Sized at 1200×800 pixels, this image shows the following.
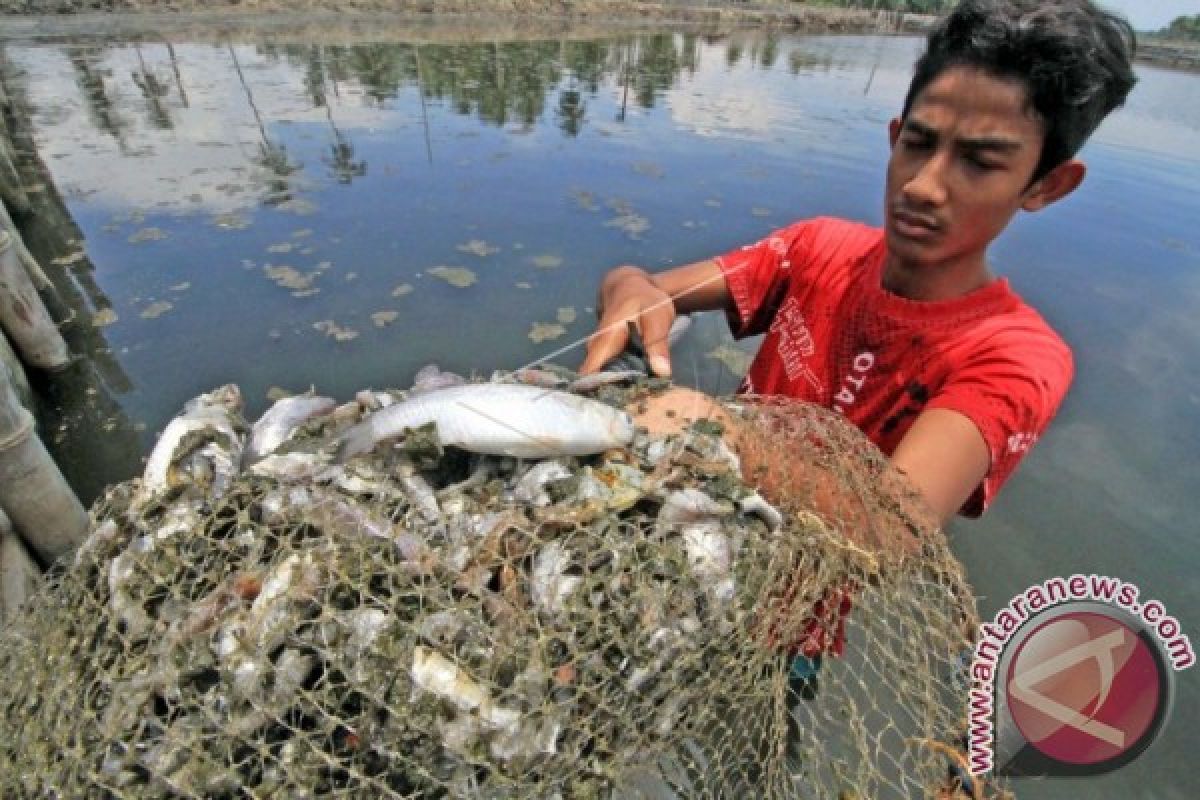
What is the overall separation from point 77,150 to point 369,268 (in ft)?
30.2

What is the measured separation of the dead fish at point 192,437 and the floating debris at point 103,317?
727 centimetres

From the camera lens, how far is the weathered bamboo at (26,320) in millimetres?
5637

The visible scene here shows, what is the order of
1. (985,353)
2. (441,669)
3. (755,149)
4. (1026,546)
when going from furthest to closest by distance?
(755,149), (1026,546), (985,353), (441,669)

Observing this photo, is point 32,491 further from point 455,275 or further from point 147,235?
point 147,235

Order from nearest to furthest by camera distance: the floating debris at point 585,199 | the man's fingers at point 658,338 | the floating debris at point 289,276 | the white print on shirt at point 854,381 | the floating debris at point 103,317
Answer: the man's fingers at point 658,338, the white print on shirt at point 854,381, the floating debris at point 103,317, the floating debris at point 289,276, the floating debris at point 585,199

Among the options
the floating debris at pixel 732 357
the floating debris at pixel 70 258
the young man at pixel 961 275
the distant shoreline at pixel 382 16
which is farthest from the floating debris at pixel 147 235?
the distant shoreline at pixel 382 16

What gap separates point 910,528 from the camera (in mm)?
1654

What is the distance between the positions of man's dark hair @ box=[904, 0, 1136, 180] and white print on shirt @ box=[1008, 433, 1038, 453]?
845 millimetres

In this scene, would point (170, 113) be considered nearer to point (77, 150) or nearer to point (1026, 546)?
point (77, 150)

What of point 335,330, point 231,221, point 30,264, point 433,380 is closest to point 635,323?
point 433,380

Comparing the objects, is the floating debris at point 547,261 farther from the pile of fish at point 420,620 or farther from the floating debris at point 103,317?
the pile of fish at point 420,620

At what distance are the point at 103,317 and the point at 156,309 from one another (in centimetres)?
58

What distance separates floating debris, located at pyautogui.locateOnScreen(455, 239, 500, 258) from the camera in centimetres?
976

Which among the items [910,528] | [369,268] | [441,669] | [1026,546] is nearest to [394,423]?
[441,669]
